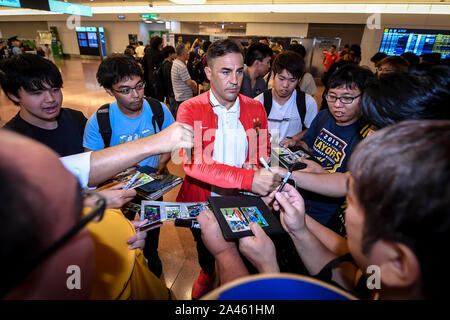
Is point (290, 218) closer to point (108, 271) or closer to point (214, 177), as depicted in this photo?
point (214, 177)

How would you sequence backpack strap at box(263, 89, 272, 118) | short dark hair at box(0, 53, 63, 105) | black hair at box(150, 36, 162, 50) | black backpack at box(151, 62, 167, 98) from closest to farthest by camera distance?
short dark hair at box(0, 53, 63, 105) < backpack strap at box(263, 89, 272, 118) < black backpack at box(151, 62, 167, 98) < black hair at box(150, 36, 162, 50)

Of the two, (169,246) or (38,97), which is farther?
(169,246)

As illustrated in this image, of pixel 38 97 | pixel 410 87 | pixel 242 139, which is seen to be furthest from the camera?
pixel 242 139

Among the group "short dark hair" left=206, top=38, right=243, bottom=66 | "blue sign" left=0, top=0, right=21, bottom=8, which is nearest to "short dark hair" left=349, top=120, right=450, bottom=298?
"short dark hair" left=206, top=38, right=243, bottom=66

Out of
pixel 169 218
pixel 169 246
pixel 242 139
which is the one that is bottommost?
pixel 169 246

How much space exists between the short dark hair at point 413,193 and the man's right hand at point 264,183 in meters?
0.82

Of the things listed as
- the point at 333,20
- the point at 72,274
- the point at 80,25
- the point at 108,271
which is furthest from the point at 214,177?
the point at 80,25

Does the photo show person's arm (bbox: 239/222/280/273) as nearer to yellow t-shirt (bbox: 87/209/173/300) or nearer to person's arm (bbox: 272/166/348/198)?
yellow t-shirt (bbox: 87/209/173/300)

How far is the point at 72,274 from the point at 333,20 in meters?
13.8

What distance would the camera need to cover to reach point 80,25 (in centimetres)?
1941

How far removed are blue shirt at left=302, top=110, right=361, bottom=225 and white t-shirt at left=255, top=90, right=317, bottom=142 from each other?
620mm

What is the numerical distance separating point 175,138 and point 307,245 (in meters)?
0.85

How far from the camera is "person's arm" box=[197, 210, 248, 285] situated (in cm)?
91

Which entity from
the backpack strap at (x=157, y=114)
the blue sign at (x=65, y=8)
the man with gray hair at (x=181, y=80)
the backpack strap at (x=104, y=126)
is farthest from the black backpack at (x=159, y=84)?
the blue sign at (x=65, y=8)
